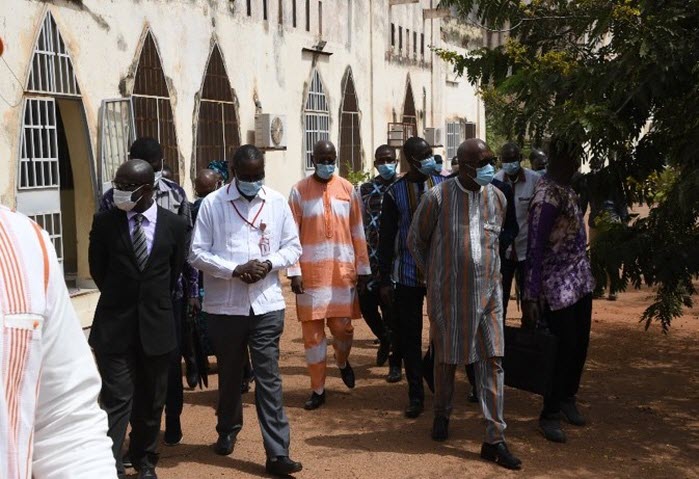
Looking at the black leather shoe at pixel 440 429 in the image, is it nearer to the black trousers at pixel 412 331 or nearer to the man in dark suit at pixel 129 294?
the black trousers at pixel 412 331

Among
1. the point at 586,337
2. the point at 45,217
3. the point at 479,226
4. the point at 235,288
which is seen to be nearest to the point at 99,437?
the point at 235,288

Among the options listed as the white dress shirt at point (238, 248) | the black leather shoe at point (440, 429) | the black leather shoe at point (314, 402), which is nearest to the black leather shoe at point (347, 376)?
the black leather shoe at point (314, 402)

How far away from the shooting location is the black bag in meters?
5.74

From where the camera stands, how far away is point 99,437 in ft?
6.05

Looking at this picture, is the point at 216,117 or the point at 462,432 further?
the point at 216,117

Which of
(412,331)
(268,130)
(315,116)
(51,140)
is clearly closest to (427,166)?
(412,331)

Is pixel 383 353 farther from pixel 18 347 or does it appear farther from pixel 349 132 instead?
pixel 349 132

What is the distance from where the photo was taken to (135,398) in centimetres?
521

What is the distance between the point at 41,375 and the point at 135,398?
11.6 ft

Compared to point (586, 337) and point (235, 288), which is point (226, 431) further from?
point (586, 337)

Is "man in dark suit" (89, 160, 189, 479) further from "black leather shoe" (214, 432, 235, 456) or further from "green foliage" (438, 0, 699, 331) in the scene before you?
Result: "green foliage" (438, 0, 699, 331)

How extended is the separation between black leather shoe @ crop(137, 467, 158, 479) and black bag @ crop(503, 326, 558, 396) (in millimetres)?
2205

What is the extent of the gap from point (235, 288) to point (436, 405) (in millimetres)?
1419

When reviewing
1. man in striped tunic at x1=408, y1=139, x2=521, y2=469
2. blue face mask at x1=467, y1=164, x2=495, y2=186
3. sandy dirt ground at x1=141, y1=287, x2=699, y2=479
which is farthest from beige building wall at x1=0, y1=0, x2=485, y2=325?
blue face mask at x1=467, y1=164, x2=495, y2=186
